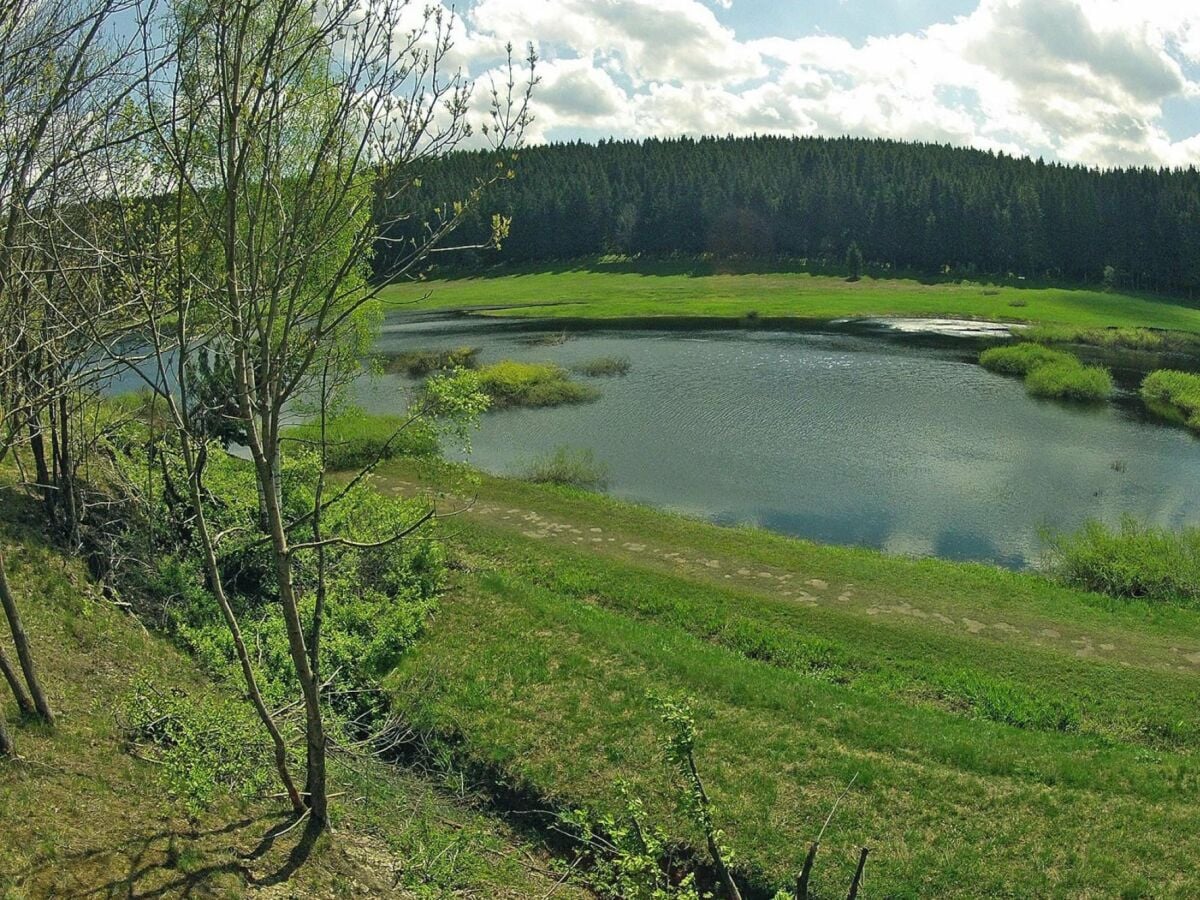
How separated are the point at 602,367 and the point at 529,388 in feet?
29.4

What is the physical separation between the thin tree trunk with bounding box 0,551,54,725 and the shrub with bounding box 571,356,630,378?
45.6 meters

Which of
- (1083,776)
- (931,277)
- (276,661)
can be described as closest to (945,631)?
→ (1083,776)

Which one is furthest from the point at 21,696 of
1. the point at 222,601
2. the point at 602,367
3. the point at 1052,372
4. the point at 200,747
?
the point at 1052,372

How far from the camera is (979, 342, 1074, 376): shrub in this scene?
58031 mm

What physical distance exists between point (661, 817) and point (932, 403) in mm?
40604

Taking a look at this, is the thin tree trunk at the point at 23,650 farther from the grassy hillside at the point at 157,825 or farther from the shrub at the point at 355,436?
the shrub at the point at 355,436

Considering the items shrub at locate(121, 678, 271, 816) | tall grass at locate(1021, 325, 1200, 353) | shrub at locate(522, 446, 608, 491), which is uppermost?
tall grass at locate(1021, 325, 1200, 353)

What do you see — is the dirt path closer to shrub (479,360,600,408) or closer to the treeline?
shrub (479,360,600,408)

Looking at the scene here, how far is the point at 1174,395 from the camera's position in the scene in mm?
50719

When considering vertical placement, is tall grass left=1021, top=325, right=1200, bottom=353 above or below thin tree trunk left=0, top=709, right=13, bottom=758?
above

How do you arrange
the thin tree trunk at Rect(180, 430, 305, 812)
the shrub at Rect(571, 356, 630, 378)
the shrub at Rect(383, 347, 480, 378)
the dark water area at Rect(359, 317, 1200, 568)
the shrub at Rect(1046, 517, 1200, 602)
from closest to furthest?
the thin tree trunk at Rect(180, 430, 305, 812), the shrub at Rect(1046, 517, 1200, 602), the dark water area at Rect(359, 317, 1200, 568), the shrub at Rect(571, 356, 630, 378), the shrub at Rect(383, 347, 480, 378)

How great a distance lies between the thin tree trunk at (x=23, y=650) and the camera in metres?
9.64

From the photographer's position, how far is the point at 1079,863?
12.5 m

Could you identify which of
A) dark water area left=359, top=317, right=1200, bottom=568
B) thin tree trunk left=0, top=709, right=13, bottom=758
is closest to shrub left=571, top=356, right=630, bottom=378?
dark water area left=359, top=317, right=1200, bottom=568
